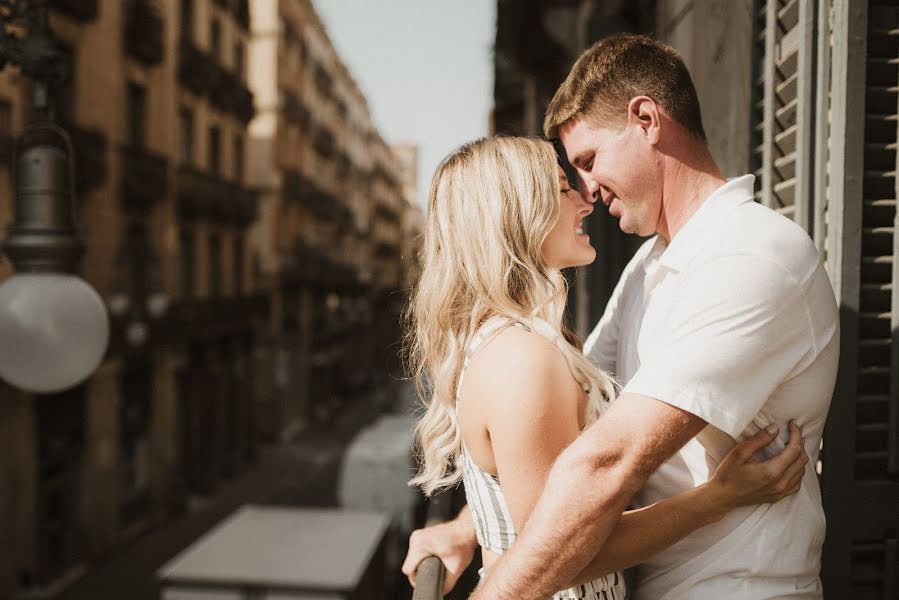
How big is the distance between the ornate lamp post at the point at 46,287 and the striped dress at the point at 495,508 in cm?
163

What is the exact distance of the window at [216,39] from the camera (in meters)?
22.1

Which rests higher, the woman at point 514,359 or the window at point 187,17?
the window at point 187,17

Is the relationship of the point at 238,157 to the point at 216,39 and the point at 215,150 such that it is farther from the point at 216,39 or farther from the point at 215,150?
the point at 216,39

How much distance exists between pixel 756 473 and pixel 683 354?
1.17 feet

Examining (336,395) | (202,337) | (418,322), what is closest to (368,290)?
(336,395)

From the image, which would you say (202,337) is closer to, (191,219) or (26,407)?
(191,219)

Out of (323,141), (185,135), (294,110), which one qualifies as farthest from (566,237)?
(323,141)

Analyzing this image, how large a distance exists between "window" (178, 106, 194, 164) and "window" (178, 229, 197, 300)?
183 centimetres

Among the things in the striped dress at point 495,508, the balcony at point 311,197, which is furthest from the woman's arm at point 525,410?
the balcony at point 311,197

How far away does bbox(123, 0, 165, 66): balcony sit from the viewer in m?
16.1

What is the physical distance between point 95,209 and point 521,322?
1445 centimetres

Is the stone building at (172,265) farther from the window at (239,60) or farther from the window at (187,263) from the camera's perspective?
the window at (239,60)

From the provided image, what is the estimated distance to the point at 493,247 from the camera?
2.02 meters

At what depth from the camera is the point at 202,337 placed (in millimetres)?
20328
